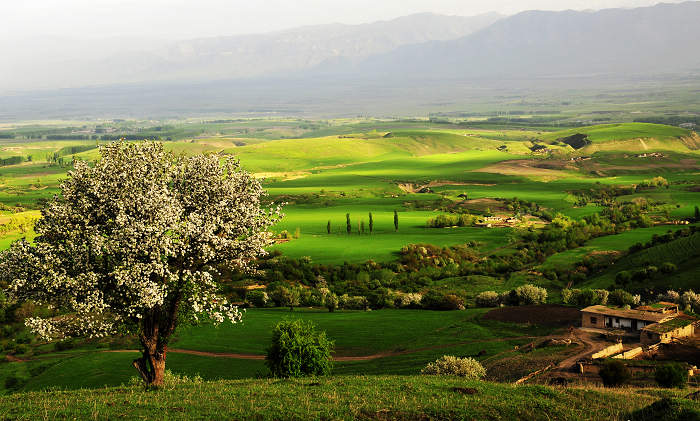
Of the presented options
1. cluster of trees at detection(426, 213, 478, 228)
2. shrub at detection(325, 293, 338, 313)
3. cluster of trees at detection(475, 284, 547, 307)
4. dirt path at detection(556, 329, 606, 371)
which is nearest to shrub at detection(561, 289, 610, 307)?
cluster of trees at detection(475, 284, 547, 307)

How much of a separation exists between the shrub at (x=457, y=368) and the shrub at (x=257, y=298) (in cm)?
4110

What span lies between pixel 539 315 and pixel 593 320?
6.65m

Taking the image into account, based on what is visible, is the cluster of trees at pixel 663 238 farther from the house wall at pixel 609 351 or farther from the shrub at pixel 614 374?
the shrub at pixel 614 374

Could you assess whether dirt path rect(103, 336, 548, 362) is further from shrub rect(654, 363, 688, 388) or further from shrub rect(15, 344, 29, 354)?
shrub rect(654, 363, 688, 388)

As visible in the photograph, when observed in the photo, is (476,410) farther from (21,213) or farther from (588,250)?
(21,213)

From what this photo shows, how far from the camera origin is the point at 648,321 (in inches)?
2388

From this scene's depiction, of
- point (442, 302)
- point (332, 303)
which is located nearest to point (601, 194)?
point (442, 302)

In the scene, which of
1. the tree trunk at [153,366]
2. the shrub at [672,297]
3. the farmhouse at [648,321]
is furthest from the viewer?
the shrub at [672,297]

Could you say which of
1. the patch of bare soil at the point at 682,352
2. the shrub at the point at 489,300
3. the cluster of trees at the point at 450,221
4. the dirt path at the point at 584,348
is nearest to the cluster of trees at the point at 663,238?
the shrub at the point at 489,300

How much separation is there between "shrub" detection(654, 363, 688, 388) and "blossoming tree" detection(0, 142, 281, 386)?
2697cm

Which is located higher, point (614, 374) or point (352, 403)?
point (352, 403)

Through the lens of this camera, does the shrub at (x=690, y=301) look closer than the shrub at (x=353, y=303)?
Yes

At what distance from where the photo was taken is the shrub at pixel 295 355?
4259 cm

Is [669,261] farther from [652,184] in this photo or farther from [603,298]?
[652,184]
